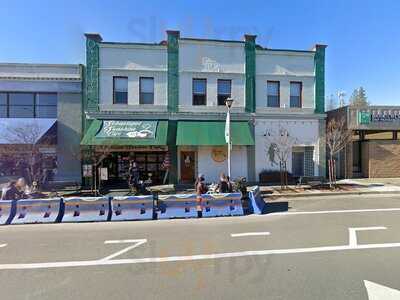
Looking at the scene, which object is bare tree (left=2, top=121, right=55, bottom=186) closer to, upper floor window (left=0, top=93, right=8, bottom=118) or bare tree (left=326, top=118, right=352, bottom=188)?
upper floor window (left=0, top=93, right=8, bottom=118)

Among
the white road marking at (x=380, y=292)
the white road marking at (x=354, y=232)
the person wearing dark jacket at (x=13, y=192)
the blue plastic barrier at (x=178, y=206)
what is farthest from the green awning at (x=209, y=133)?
the white road marking at (x=380, y=292)

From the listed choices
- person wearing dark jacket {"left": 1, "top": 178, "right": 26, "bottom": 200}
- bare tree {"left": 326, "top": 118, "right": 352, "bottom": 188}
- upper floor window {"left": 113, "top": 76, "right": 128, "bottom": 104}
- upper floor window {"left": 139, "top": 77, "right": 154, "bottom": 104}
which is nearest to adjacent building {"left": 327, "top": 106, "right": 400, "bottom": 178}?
bare tree {"left": 326, "top": 118, "right": 352, "bottom": 188}

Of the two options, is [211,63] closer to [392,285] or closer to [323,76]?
[323,76]

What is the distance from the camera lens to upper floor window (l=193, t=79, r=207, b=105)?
637 inches

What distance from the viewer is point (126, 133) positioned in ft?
47.5

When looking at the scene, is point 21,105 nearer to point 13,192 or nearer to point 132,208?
point 13,192

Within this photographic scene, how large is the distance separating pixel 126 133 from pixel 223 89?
6.73 metres

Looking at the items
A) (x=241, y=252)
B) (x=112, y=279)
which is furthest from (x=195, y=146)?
(x=112, y=279)

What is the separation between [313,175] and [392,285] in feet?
46.1

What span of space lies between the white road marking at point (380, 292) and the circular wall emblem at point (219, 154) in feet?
40.3

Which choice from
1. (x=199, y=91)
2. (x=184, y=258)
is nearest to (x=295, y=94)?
(x=199, y=91)

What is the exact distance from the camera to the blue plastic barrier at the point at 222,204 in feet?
29.9

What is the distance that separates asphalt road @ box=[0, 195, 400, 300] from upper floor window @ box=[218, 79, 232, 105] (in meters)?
9.69

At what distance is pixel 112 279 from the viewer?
168 inches
